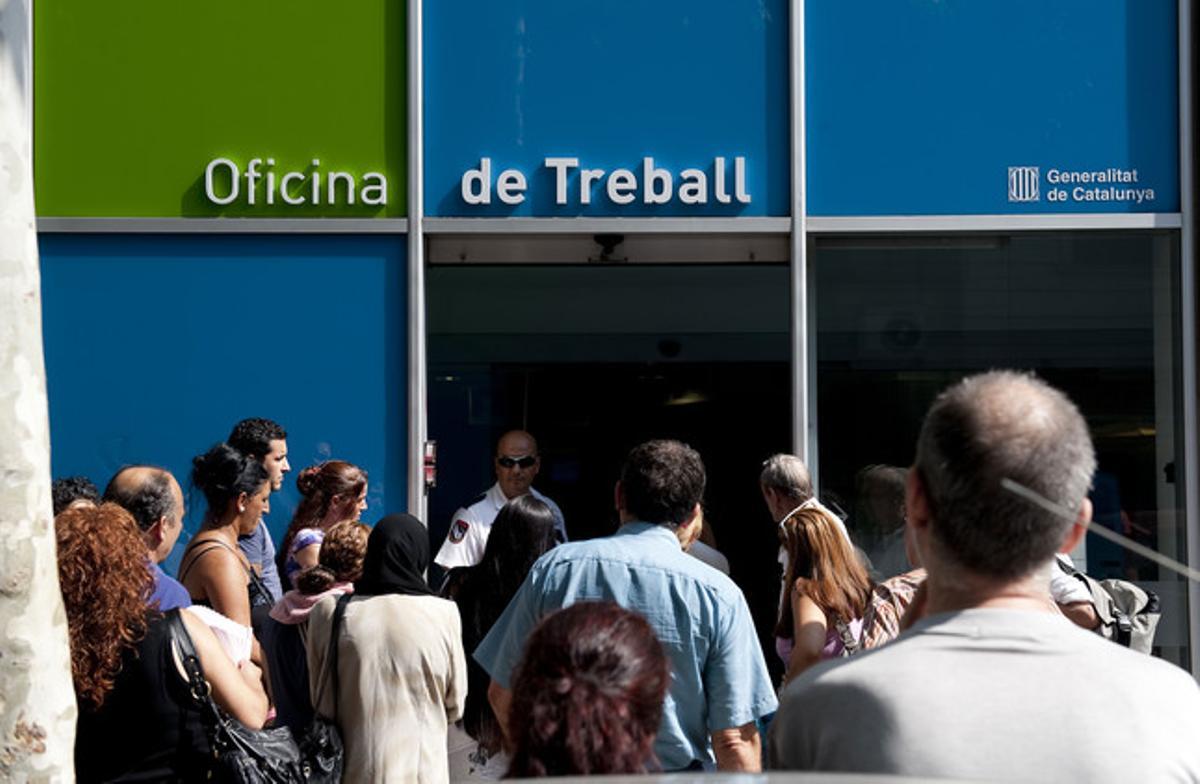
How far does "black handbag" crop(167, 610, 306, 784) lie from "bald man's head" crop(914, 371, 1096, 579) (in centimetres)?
254

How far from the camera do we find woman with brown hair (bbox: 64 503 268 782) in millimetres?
4379

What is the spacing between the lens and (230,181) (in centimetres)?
823

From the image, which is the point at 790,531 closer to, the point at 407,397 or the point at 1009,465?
the point at 407,397

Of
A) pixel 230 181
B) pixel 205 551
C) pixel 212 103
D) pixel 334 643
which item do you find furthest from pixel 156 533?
pixel 212 103

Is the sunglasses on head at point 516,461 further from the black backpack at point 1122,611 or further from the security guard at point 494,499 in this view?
the black backpack at point 1122,611

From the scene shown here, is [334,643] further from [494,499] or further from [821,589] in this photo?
[494,499]

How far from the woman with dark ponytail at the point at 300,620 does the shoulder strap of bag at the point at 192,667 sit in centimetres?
121

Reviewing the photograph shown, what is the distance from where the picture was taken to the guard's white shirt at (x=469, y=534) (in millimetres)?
8055

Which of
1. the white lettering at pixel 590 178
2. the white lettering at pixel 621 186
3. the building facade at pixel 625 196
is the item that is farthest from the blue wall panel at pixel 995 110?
the white lettering at pixel 590 178

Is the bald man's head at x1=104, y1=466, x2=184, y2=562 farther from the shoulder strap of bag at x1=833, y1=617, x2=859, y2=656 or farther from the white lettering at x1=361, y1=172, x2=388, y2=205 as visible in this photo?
the white lettering at x1=361, y1=172, x2=388, y2=205

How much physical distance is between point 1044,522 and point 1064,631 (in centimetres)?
17

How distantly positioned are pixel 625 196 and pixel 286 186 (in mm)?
1672

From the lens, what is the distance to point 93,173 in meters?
8.24

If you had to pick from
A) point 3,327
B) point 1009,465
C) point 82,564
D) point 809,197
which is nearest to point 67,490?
point 82,564
